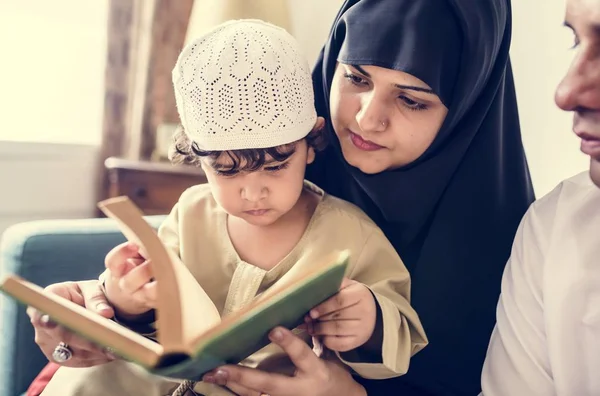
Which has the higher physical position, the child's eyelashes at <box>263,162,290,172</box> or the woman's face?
the woman's face

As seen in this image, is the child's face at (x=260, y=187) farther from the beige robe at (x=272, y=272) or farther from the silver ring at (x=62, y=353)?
the silver ring at (x=62, y=353)

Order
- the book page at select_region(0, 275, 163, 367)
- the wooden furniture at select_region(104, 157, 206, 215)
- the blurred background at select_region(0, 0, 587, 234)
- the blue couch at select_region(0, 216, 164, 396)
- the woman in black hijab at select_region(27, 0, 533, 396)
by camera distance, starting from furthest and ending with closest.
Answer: the blurred background at select_region(0, 0, 587, 234), the wooden furniture at select_region(104, 157, 206, 215), the blue couch at select_region(0, 216, 164, 396), the woman in black hijab at select_region(27, 0, 533, 396), the book page at select_region(0, 275, 163, 367)

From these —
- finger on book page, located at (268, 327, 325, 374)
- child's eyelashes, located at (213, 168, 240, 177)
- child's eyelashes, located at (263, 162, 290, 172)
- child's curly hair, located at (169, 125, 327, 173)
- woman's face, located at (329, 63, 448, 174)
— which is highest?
woman's face, located at (329, 63, 448, 174)

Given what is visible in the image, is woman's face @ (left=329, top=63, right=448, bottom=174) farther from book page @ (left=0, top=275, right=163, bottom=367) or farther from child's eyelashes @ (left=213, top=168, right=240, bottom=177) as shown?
book page @ (left=0, top=275, right=163, bottom=367)

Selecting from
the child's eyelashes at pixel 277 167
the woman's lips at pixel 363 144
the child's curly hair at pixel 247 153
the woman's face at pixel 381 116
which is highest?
the woman's face at pixel 381 116

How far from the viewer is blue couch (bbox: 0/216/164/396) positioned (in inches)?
45.1

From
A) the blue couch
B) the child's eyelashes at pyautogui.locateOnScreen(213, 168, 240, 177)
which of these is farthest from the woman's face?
the blue couch

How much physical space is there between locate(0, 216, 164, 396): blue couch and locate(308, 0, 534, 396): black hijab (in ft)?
1.92

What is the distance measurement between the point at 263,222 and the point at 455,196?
380mm

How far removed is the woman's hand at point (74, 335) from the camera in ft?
2.66

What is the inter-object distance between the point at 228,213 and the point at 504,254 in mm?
533

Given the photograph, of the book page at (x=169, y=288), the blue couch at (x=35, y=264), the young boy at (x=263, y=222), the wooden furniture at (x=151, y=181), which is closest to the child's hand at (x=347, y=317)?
the young boy at (x=263, y=222)

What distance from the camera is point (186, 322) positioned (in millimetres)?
708

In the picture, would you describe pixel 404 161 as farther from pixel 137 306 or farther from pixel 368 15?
pixel 137 306
